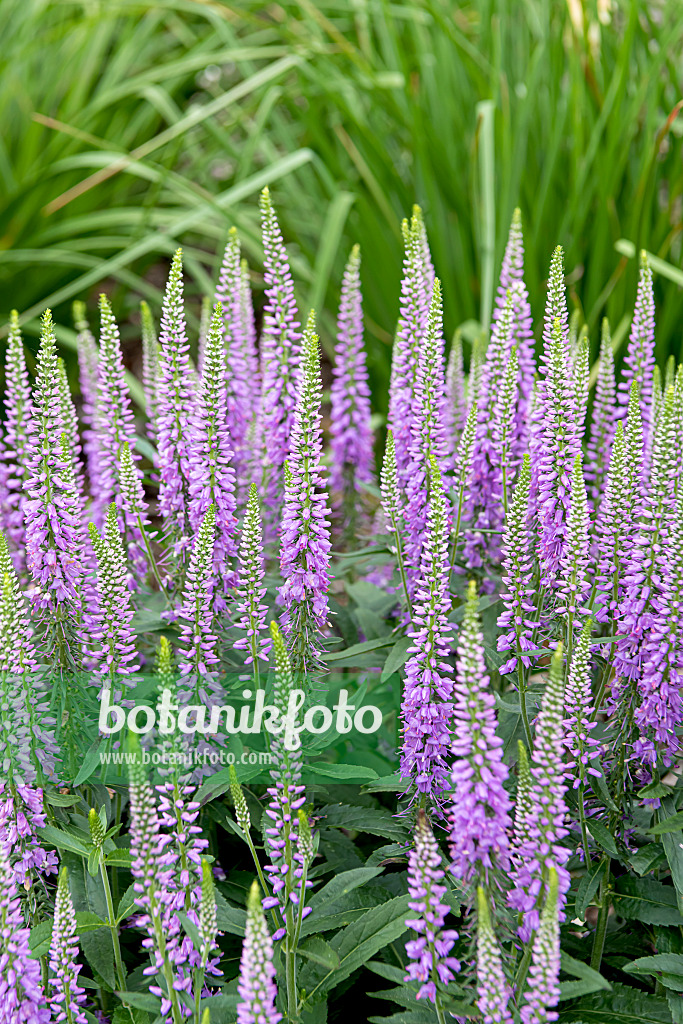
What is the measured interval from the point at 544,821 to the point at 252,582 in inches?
41.4

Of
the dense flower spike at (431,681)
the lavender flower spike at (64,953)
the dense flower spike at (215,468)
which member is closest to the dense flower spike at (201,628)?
the dense flower spike at (215,468)

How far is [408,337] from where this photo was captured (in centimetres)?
360

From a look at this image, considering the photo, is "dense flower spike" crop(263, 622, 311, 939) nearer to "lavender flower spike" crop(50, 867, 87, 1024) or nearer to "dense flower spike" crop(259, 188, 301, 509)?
"lavender flower spike" crop(50, 867, 87, 1024)

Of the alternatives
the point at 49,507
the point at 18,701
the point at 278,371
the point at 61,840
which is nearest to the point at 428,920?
the point at 61,840

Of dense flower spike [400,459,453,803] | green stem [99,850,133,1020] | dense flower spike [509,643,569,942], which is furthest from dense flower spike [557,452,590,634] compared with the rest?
green stem [99,850,133,1020]

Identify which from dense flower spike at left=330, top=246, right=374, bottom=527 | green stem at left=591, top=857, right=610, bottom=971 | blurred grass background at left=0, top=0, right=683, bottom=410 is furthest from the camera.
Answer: blurred grass background at left=0, top=0, right=683, bottom=410

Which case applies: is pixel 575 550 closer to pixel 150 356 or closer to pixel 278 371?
pixel 278 371

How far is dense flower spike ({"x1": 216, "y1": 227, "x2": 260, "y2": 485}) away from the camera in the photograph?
3.86m

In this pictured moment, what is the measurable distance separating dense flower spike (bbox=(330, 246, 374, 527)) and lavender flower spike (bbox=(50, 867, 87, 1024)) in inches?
90.4

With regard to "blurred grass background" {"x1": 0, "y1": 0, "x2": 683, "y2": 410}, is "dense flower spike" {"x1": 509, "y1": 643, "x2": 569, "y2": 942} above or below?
below

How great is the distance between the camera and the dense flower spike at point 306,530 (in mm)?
2900

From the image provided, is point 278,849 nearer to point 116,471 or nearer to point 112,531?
point 112,531

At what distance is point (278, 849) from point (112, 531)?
1038 millimetres

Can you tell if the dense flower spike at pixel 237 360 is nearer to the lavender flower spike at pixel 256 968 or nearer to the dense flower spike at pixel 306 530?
the dense flower spike at pixel 306 530
